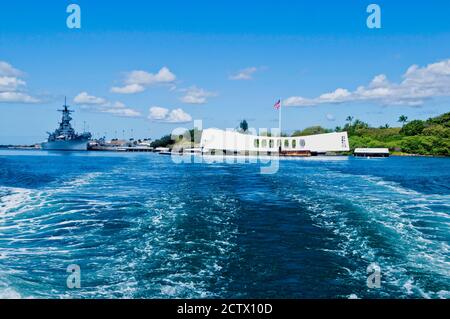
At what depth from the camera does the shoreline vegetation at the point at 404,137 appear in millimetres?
119125

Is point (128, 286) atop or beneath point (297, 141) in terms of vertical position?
beneath

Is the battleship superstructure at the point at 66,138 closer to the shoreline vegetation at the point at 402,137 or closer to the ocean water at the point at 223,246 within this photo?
the shoreline vegetation at the point at 402,137

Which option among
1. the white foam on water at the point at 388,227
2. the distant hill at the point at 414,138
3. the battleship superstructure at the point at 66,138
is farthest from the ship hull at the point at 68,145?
the white foam on water at the point at 388,227

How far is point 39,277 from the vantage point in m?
10.9

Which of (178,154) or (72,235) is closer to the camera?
(72,235)

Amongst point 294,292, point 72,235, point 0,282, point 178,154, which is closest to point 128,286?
point 0,282

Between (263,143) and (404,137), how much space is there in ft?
169

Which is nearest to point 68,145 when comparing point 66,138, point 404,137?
point 66,138

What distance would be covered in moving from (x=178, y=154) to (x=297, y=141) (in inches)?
1467

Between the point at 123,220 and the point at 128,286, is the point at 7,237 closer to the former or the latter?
the point at 123,220

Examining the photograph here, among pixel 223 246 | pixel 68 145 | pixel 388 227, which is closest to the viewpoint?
pixel 223 246

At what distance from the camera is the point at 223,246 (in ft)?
45.5

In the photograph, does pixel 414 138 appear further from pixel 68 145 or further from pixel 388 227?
pixel 68 145
